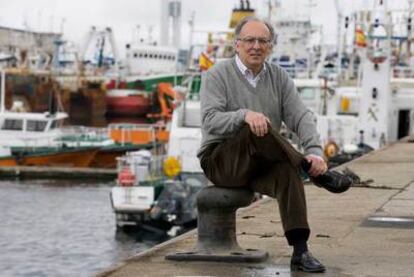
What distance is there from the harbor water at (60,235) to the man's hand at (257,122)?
44.3 ft

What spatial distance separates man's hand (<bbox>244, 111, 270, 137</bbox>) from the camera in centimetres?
723

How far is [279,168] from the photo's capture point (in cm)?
760

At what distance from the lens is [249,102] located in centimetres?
763

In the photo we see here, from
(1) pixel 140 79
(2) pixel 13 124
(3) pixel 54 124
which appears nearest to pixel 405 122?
(3) pixel 54 124

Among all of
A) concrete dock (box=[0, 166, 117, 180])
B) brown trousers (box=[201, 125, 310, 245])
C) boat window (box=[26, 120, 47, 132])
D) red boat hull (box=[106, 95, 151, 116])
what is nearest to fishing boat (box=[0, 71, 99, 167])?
boat window (box=[26, 120, 47, 132])

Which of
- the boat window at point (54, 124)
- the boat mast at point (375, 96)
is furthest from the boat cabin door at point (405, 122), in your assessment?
the boat window at point (54, 124)

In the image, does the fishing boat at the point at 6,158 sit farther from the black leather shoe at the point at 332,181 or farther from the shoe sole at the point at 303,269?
the black leather shoe at the point at 332,181

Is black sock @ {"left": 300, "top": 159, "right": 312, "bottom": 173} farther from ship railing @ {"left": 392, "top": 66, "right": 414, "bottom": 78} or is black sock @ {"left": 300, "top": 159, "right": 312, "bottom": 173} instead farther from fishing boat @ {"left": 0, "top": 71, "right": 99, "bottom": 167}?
fishing boat @ {"left": 0, "top": 71, "right": 99, "bottom": 167}

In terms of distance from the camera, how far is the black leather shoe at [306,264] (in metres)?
7.61

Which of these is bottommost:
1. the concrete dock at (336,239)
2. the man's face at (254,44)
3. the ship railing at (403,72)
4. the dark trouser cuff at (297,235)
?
the ship railing at (403,72)

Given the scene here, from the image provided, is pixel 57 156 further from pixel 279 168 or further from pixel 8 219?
pixel 279 168

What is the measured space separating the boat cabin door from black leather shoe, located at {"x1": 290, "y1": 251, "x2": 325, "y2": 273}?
1280 inches

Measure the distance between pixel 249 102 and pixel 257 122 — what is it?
1.37 feet

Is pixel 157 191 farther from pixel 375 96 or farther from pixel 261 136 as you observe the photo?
pixel 261 136
